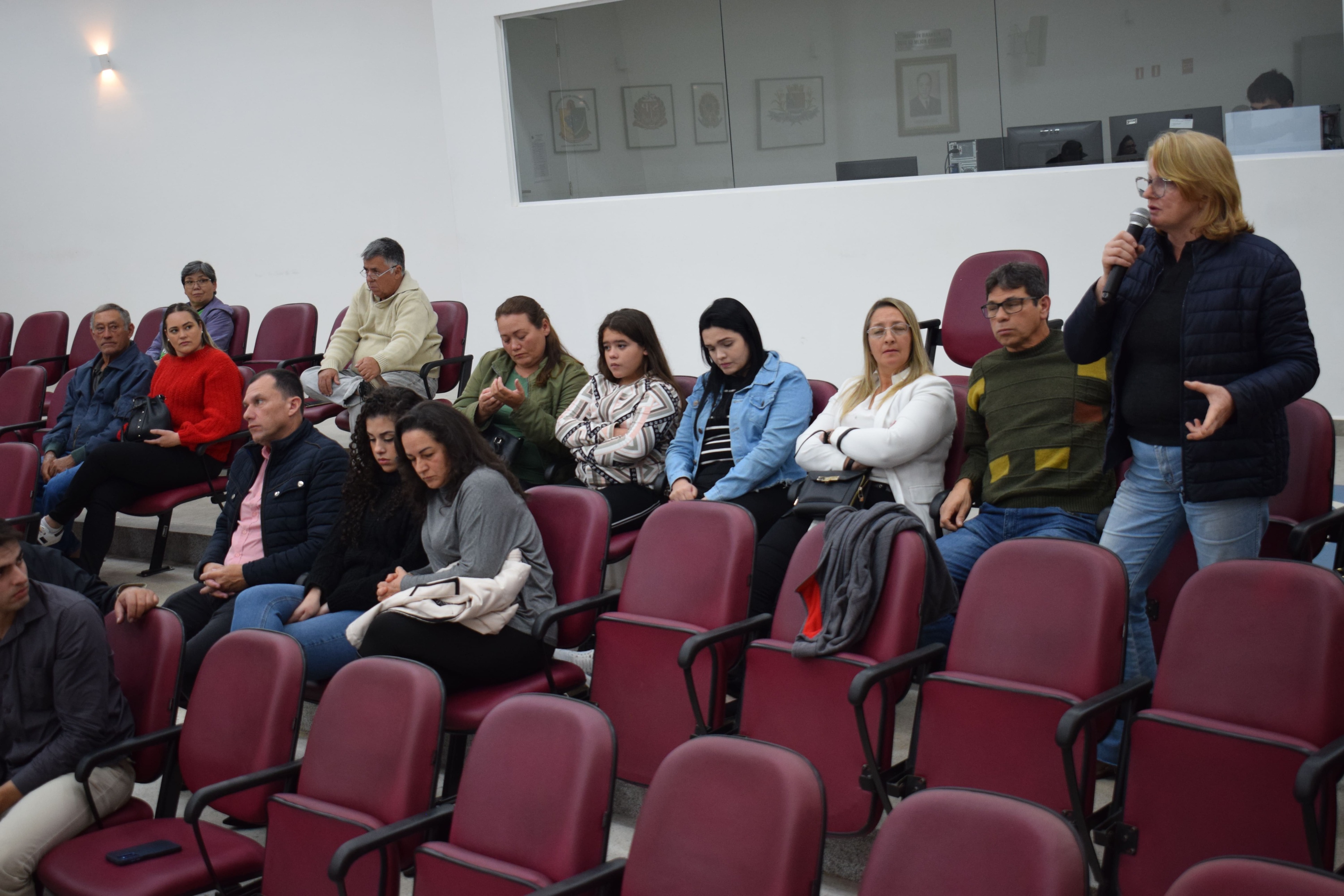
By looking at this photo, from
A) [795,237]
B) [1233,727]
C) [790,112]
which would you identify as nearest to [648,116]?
[790,112]

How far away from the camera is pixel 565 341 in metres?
6.41

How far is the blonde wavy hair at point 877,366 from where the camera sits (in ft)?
10.6

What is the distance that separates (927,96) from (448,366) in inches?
120

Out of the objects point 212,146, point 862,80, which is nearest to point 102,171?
point 212,146

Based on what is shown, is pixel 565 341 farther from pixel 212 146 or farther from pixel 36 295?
pixel 36 295

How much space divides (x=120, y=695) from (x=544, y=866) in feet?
4.26

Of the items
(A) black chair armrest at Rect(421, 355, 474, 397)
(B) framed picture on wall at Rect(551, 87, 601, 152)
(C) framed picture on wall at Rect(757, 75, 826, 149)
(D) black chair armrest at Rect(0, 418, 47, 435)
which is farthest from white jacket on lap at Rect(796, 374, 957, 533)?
(D) black chair armrest at Rect(0, 418, 47, 435)

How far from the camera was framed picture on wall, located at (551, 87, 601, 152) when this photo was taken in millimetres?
6305

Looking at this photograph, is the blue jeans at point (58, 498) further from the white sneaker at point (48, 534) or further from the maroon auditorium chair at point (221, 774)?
the maroon auditorium chair at point (221, 774)

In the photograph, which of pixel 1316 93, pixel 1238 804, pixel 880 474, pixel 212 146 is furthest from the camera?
pixel 212 146

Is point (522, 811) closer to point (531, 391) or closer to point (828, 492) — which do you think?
point (828, 492)

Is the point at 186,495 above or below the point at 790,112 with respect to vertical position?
→ below

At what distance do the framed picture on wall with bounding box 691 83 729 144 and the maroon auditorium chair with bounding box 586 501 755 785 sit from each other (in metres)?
3.82

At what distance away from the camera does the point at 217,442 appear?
4555 mm
